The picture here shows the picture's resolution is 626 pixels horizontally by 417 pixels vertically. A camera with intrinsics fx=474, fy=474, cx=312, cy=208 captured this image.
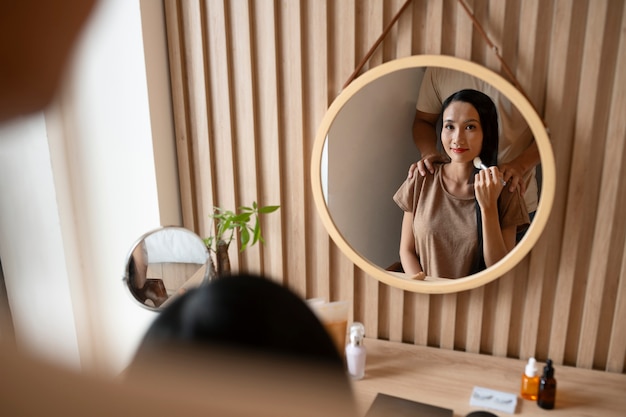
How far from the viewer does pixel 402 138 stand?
3.38ft

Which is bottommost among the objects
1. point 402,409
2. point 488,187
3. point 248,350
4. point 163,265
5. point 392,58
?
point 402,409

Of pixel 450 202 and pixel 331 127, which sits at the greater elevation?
pixel 331 127

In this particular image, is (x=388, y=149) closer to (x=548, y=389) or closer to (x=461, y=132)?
(x=461, y=132)

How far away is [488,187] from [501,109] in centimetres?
16

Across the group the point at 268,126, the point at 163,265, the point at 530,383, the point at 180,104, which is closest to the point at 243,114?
the point at 268,126

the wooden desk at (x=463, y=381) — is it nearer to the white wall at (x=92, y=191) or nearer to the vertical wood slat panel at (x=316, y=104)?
the vertical wood slat panel at (x=316, y=104)

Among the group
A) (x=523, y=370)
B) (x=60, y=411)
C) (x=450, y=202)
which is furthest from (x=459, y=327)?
(x=60, y=411)

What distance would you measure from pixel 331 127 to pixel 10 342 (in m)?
1.02

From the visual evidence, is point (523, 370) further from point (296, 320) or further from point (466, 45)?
point (296, 320)

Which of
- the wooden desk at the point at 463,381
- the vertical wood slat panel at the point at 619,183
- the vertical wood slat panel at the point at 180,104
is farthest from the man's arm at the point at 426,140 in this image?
the vertical wood slat panel at the point at 180,104

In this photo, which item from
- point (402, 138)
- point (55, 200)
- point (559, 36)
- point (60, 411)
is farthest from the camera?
point (402, 138)

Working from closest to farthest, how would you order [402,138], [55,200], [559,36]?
[55,200]
[559,36]
[402,138]

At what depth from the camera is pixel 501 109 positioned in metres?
0.94

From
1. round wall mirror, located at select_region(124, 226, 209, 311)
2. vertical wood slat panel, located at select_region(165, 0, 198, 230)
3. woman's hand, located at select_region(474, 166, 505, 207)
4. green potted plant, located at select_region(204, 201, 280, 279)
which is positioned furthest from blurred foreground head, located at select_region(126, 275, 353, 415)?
vertical wood slat panel, located at select_region(165, 0, 198, 230)
